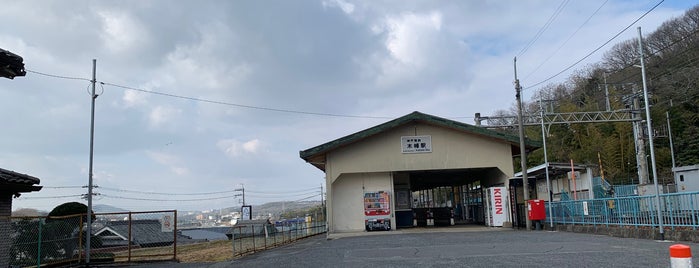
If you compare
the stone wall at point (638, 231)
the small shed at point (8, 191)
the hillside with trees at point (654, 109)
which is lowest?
the stone wall at point (638, 231)

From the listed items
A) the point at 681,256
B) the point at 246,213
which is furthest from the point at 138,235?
the point at 681,256

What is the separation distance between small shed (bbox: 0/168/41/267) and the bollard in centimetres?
1285

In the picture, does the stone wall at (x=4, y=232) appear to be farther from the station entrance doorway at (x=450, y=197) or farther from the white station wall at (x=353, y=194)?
the station entrance doorway at (x=450, y=197)

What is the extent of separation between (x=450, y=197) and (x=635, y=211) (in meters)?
24.5

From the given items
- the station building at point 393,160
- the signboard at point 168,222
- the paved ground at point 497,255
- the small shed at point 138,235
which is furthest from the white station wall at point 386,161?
the small shed at point 138,235

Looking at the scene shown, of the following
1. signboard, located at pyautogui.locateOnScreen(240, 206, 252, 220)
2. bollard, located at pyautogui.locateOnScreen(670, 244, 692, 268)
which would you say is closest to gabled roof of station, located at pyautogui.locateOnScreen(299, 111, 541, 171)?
bollard, located at pyautogui.locateOnScreen(670, 244, 692, 268)

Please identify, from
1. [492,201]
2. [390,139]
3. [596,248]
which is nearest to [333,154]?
[390,139]

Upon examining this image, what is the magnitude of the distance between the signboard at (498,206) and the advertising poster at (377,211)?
15.9 ft

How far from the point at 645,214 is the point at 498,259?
300 inches

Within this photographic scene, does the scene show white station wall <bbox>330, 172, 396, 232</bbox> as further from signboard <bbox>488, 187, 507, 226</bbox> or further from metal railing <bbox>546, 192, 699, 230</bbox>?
metal railing <bbox>546, 192, 699, 230</bbox>

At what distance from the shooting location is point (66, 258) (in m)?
14.9

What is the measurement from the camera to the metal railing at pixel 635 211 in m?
13.9

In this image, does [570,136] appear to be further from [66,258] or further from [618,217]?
[66,258]

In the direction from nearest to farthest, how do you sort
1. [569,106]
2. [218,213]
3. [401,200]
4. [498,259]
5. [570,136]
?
[498,259] → [401,200] → [569,106] → [570,136] → [218,213]
